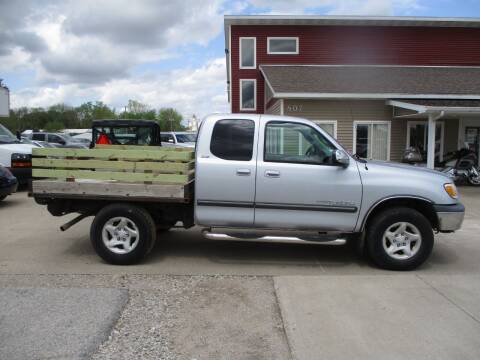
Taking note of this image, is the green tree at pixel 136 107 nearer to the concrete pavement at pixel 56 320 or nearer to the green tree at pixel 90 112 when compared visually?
the green tree at pixel 90 112

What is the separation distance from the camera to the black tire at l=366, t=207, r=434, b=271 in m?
5.44

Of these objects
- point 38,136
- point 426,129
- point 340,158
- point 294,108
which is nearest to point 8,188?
point 340,158

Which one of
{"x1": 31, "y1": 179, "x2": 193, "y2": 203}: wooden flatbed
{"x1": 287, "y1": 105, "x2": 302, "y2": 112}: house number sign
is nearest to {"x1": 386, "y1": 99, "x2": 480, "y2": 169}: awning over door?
{"x1": 287, "y1": 105, "x2": 302, "y2": 112}: house number sign

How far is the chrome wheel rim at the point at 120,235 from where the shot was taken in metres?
5.63

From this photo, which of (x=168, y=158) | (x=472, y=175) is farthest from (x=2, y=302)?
(x=472, y=175)

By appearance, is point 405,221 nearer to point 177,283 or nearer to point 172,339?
point 177,283

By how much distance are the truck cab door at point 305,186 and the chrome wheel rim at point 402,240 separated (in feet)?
1.58

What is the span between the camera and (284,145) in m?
5.61

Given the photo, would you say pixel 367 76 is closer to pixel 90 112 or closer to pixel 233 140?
pixel 233 140

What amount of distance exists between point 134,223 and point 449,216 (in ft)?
13.0

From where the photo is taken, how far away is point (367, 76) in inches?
750

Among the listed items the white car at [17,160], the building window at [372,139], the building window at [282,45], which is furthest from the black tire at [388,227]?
the building window at [282,45]

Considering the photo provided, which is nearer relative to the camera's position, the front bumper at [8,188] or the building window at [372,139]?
the front bumper at [8,188]

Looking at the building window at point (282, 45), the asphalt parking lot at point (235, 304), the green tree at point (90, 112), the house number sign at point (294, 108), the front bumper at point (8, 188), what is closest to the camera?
the asphalt parking lot at point (235, 304)
